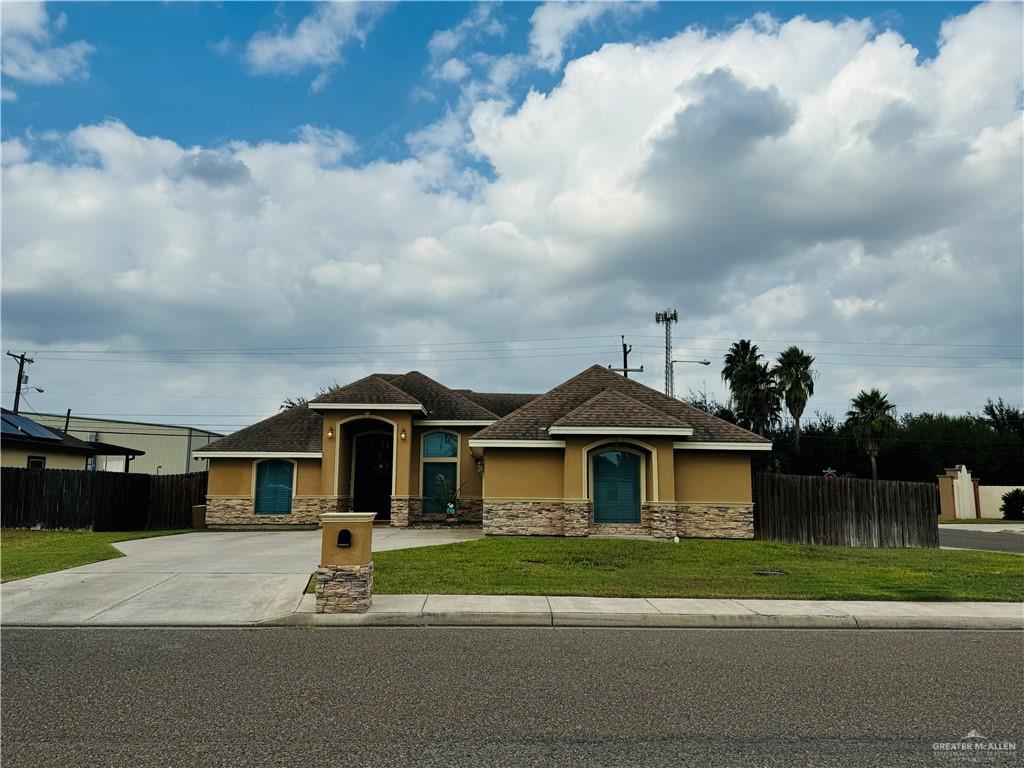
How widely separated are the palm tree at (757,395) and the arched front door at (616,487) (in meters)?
31.7

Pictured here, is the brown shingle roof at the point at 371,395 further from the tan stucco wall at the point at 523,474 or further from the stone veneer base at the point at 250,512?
the tan stucco wall at the point at 523,474

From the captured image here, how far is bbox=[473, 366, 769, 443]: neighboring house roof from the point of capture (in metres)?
21.8

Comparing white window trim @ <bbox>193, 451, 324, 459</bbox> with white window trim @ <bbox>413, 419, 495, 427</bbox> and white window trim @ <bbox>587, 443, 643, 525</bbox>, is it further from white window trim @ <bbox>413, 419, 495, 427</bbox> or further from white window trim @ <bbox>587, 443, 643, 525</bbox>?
white window trim @ <bbox>587, 443, 643, 525</bbox>

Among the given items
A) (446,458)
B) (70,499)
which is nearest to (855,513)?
(446,458)

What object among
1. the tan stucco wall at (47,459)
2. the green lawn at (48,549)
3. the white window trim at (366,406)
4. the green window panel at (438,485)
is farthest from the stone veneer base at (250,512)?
the tan stucco wall at (47,459)

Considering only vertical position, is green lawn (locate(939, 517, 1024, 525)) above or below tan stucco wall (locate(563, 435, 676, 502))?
below

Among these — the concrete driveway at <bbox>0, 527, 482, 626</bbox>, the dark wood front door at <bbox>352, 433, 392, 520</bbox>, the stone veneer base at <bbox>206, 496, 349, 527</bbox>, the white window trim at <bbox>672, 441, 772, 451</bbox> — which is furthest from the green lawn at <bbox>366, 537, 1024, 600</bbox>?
the stone veneer base at <bbox>206, 496, 349, 527</bbox>

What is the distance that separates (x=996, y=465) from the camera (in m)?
55.8

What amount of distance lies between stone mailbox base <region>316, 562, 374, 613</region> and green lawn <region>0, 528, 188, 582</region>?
6367mm

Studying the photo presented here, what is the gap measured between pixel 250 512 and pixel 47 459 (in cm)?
1090

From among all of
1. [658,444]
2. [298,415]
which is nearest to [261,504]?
[298,415]

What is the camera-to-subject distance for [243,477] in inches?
1016

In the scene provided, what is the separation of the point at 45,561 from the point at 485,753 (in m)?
13.2

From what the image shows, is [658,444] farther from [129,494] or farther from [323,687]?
[129,494]
